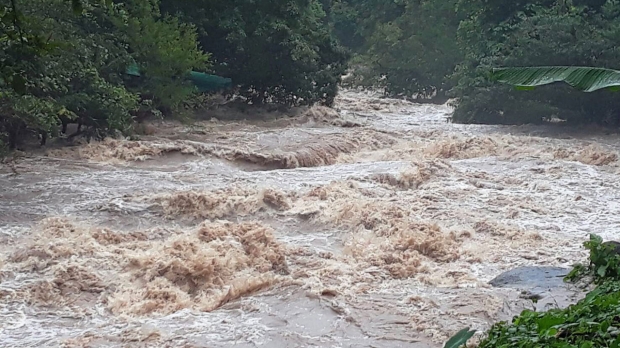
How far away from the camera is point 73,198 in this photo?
1143cm

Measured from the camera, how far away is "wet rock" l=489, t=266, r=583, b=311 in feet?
24.2

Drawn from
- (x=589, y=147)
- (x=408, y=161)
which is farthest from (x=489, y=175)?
(x=589, y=147)

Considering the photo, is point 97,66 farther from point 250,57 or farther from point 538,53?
point 538,53

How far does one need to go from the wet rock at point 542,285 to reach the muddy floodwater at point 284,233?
119mm

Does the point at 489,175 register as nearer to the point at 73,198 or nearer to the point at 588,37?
the point at 588,37

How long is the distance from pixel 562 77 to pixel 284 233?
5804 mm

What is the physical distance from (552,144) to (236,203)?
8140 mm

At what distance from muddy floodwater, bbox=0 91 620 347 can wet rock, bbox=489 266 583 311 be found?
119 mm

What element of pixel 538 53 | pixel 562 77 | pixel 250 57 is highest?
pixel 562 77

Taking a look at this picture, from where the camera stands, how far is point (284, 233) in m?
10.6

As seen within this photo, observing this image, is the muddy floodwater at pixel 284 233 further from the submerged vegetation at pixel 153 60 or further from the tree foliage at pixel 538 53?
the tree foliage at pixel 538 53

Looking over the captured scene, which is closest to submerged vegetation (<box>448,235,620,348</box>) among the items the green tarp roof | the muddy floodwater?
the muddy floodwater

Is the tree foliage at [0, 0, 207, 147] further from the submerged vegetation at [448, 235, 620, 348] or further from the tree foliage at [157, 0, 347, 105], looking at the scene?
the submerged vegetation at [448, 235, 620, 348]

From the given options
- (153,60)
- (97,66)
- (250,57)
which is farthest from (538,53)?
(97,66)
